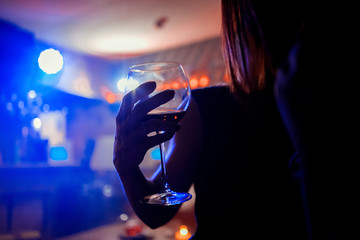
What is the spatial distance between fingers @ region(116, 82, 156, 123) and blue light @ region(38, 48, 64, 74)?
20.0ft

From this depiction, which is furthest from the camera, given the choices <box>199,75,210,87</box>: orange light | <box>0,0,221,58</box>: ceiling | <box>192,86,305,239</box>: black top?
<box>199,75,210,87</box>: orange light

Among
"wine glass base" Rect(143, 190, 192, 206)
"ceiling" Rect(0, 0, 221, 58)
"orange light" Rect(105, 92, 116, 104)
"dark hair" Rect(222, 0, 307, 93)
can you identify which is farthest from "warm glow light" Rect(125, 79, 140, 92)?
"orange light" Rect(105, 92, 116, 104)

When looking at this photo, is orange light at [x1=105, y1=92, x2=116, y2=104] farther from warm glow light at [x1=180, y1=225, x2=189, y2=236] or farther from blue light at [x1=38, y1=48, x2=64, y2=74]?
warm glow light at [x1=180, y1=225, x2=189, y2=236]

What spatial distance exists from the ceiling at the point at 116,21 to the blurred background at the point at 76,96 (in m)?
0.02

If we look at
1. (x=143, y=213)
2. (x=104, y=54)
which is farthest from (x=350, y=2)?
(x=104, y=54)

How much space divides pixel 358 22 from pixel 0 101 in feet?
18.8

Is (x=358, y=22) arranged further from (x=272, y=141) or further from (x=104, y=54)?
(x=104, y=54)

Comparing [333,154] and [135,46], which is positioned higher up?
[135,46]

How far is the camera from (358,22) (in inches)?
13.0

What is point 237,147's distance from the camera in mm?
983

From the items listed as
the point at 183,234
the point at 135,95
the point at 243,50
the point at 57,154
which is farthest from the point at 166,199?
the point at 57,154

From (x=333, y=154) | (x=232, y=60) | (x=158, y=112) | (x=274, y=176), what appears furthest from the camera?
(x=232, y=60)

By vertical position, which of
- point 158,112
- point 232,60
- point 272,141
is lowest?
point 272,141

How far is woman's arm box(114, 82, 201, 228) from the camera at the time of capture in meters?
0.65
